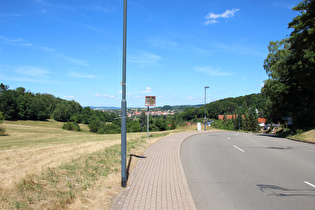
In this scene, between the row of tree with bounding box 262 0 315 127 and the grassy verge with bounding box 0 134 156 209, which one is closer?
the grassy verge with bounding box 0 134 156 209

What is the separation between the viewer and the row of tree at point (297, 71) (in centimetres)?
2217

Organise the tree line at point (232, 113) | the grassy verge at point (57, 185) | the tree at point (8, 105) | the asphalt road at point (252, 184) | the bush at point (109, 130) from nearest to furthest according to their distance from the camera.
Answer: the grassy verge at point (57, 185), the asphalt road at point (252, 184), the bush at point (109, 130), the tree at point (8, 105), the tree line at point (232, 113)

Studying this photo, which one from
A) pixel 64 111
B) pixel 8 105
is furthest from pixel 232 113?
pixel 8 105

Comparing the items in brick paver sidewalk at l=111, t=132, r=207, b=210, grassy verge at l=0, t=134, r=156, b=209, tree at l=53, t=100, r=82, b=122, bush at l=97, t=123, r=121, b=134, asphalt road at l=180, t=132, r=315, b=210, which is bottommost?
bush at l=97, t=123, r=121, b=134

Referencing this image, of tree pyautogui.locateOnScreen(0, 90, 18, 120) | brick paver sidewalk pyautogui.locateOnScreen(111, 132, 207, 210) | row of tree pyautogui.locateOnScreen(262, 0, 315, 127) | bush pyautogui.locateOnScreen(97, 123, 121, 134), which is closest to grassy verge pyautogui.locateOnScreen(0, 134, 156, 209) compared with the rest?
brick paver sidewalk pyautogui.locateOnScreen(111, 132, 207, 210)

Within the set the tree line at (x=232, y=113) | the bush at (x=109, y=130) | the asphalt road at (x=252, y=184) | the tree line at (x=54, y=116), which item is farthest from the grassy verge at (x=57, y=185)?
the tree line at (x=232, y=113)

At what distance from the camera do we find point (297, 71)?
2502 centimetres

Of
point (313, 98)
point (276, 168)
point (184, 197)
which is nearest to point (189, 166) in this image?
point (276, 168)

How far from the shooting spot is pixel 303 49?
2288 cm

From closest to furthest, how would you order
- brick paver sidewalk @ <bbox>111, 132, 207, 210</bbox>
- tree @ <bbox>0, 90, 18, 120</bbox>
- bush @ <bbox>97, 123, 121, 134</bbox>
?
brick paver sidewalk @ <bbox>111, 132, 207, 210</bbox> → bush @ <bbox>97, 123, 121, 134</bbox> → tree @ <bbox>0, 90, 18, 120</bbox>

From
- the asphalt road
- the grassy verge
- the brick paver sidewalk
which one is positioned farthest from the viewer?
the asphalt road

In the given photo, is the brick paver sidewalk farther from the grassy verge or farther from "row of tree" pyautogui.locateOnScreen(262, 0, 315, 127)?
"row of tree" pyautogui.locateOnScreen(262, 0, 315, 127)

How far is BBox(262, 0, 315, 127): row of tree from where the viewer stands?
22.2 m

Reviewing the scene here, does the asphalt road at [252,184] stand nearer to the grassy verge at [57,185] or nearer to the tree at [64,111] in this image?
the grassy verge at [57,185]
